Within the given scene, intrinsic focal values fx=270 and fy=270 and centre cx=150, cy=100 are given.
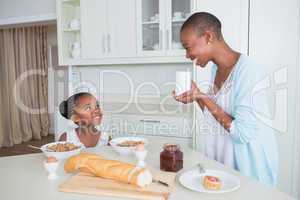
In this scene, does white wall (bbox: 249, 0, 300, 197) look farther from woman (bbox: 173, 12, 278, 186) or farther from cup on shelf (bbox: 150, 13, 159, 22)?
cup on shelf (bbox: 150, 13, 159, 22)

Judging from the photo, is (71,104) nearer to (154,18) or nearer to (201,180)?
(201,180)

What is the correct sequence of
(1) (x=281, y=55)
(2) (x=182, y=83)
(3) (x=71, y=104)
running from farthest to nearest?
1. (1) (x=281, y=55)
2. (3) (x=71, y=104)
3. (2) (x=182, y=83)

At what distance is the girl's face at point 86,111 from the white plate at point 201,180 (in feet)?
2.69

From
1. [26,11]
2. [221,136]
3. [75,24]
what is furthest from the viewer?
[26,11]

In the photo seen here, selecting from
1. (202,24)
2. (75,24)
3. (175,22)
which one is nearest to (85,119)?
(202,24)

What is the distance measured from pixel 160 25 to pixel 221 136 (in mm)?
1294

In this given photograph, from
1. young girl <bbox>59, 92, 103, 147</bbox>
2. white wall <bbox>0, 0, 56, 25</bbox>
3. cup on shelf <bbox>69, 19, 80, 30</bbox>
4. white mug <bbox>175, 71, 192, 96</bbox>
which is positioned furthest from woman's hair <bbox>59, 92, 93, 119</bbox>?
white wall <bbox>0, 0, 56, 25</bbox>

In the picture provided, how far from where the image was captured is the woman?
143 centimetres

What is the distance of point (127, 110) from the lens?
9.10 feet

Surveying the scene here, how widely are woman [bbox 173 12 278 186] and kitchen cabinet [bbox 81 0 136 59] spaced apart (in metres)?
1.05

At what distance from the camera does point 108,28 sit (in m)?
2.67

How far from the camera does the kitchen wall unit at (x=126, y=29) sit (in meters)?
2.43

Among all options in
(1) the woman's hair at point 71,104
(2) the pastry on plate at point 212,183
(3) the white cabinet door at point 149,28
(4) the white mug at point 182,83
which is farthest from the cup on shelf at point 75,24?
(2) the pastry on plate at point 212,183

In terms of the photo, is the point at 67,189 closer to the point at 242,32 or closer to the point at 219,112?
the point at 219,112
